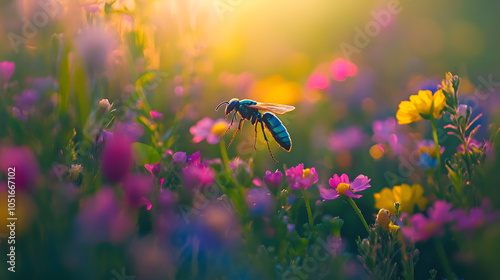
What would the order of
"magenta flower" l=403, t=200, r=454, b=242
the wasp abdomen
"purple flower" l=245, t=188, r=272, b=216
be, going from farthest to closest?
1. the wasp abdomen
2. "magenta flower" l=403, t=200, r=454, b=242
3. "purple flower" l=245, t=188, r=272, b=216

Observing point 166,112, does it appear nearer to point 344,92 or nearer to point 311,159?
point 311,159

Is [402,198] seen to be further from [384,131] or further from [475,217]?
[384,131]

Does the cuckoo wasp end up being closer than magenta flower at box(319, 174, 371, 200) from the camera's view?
No

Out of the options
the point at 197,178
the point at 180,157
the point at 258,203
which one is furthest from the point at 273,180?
the point at 180,157

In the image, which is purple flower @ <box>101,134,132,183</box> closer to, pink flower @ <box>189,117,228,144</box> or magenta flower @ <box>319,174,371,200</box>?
magenta flower @ <box>319,174,371,200</box>

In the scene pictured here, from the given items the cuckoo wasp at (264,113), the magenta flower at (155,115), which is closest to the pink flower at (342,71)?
the cuckoo wasp at (264,113)

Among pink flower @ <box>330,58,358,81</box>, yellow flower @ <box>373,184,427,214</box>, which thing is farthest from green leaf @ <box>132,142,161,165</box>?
pink flower @ <box>330,58,358,81</box>
